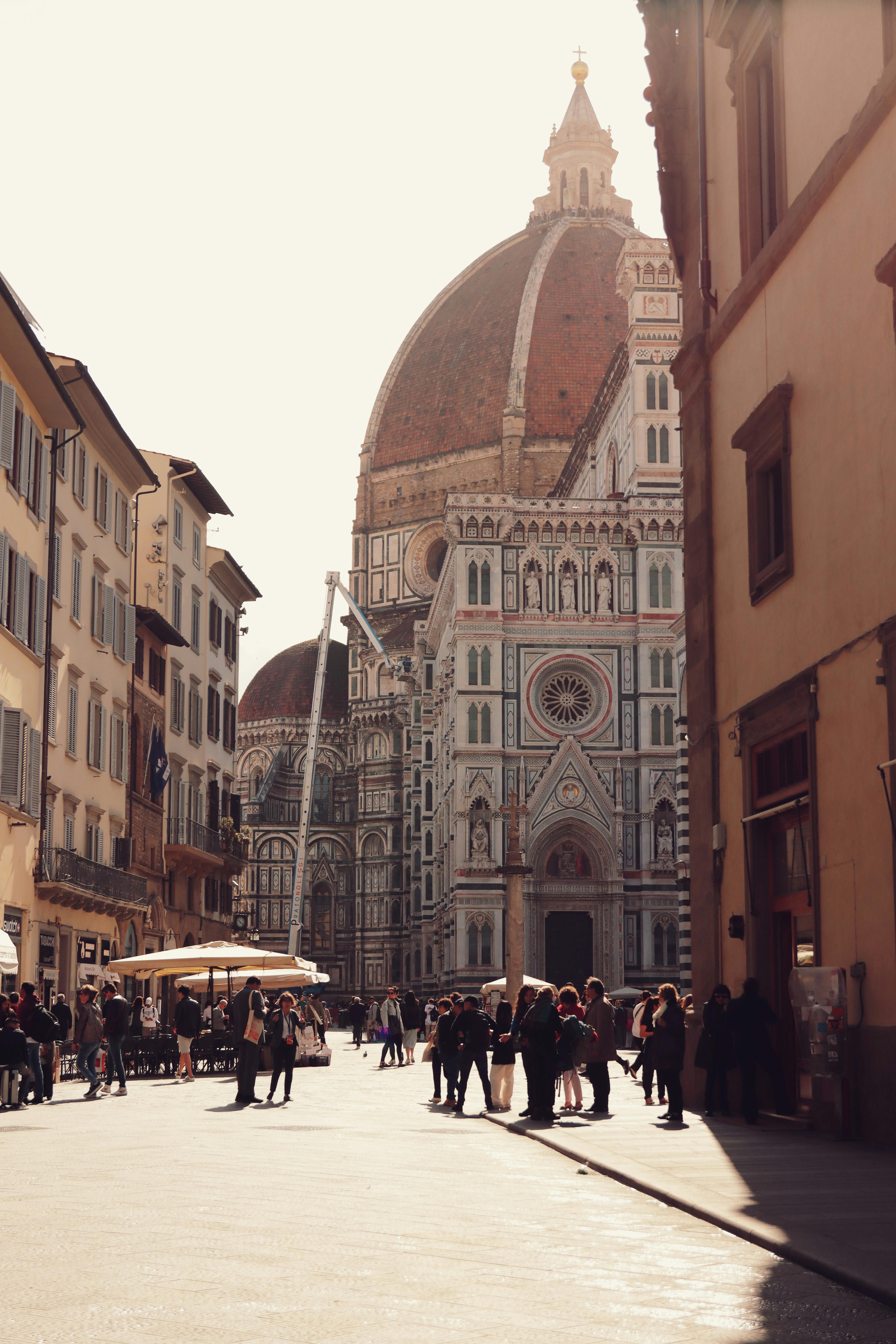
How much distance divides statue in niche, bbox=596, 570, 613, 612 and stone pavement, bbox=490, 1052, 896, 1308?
181 feet

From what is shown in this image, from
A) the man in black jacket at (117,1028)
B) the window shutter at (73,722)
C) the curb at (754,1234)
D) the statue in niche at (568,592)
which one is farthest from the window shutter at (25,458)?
the statue in niche at (568,592)

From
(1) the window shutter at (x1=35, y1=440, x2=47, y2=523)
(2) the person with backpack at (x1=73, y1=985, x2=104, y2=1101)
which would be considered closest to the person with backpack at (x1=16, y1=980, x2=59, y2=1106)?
(2) the person with backpack at (x1=73, y1=985, x2=104, y2=1101)

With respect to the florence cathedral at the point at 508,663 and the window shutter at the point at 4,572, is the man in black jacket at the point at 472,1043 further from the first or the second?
the window shutter at the point at 4,572

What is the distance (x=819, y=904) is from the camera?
16.2 metres

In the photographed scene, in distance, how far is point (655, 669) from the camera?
7362cm

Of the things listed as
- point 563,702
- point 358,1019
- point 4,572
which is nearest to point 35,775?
point 4,572

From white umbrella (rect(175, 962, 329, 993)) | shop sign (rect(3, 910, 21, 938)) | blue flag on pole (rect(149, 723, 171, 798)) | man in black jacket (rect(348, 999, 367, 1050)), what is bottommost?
man in black jacket (rect(348, 999, 367, 1050))

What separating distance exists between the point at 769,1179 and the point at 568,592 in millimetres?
62108

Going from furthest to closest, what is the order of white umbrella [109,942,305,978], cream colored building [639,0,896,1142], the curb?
white umbrella [109,942,305,978] → cream colored building [639,0,896,1142] → the curb

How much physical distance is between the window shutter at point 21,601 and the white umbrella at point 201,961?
19.5 ft

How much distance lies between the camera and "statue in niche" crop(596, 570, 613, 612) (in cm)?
7369

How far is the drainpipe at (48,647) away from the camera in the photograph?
32.3 m

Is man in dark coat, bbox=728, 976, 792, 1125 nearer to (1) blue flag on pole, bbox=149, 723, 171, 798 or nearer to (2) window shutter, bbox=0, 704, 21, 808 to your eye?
(2) window shutter, bbox=0, 704, 21, 808

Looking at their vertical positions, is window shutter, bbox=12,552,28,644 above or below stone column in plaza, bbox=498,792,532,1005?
above
